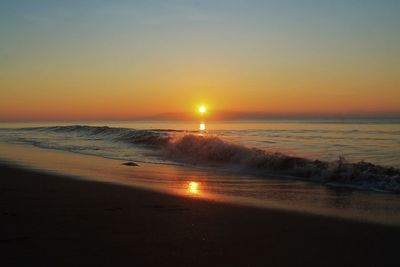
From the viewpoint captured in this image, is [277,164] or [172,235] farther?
[277,164]

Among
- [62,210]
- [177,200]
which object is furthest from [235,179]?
[62,210]

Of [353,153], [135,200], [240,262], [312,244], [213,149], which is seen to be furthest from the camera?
[213,149]

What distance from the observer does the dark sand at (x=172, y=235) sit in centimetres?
448

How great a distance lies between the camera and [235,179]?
11961 millimetres

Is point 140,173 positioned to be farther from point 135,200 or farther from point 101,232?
point 101,232

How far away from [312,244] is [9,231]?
12.3ft

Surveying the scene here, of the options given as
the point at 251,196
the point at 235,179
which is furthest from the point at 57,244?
the point at 235,179

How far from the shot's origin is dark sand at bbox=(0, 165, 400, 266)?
4484 millimetres

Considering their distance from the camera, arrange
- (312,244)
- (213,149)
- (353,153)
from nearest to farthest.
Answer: (312,244)
(353,153)
(213,149)

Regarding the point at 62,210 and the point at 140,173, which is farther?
the point at 140,173

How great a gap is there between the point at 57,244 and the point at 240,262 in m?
2.09

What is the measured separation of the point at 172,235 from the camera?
5316mm

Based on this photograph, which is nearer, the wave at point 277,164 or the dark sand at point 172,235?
the dark sand at point 172,235

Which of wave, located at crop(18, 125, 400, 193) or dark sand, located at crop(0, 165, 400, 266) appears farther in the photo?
wave, located at crop(18, 125, 400, 193)
